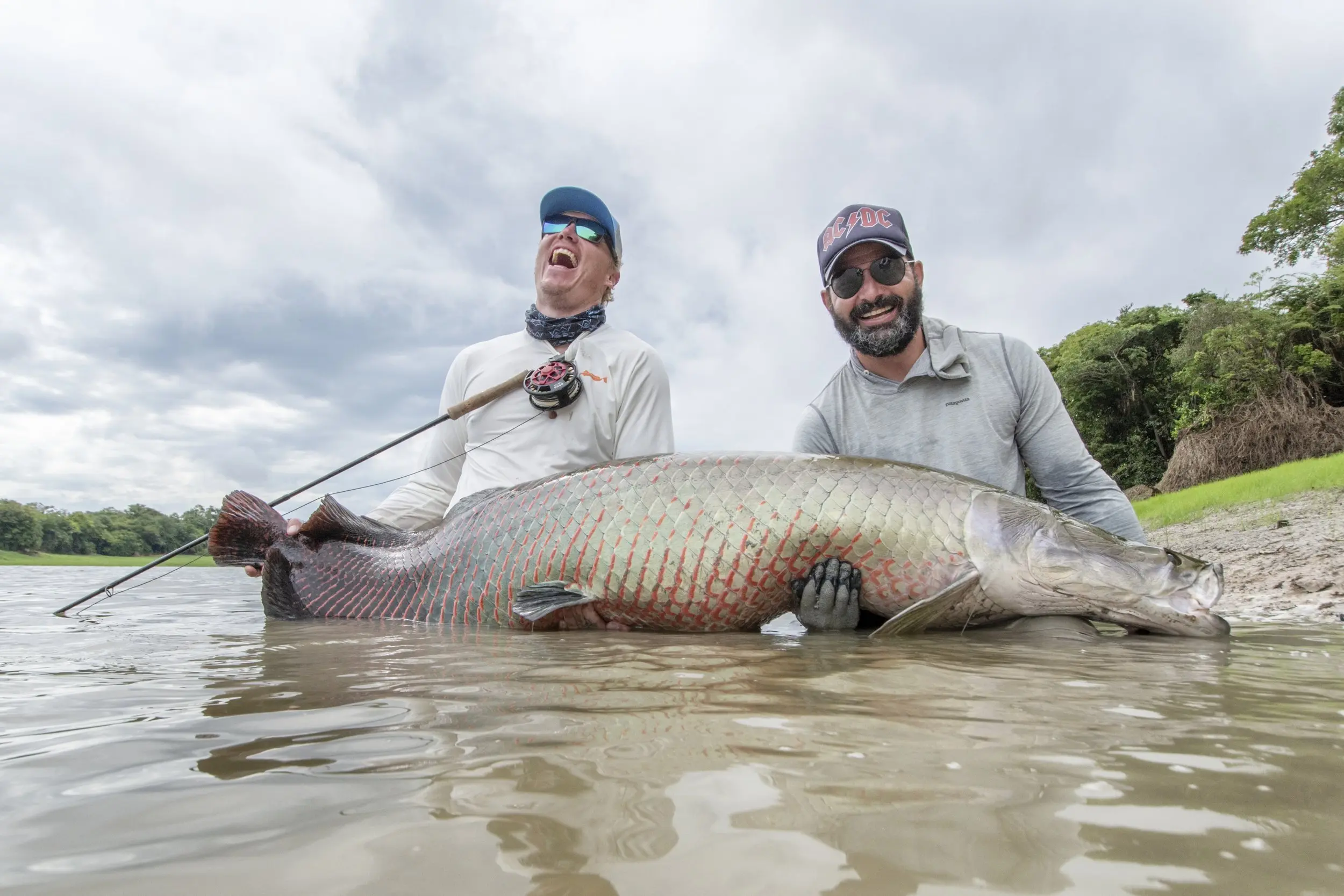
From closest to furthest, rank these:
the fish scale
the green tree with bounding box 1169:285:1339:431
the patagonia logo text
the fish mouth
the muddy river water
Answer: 1. the muddy river water
2. the fish scale
3. the patagonia logo text
4. the fish mouth
5. the green tree with bounding box 1169:285:1339:431

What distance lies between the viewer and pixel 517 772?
0.96 metres

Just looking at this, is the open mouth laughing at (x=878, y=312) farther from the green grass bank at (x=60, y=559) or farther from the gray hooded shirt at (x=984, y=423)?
the green grass bank at (x=60, y=559)

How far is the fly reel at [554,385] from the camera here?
4.17 meters

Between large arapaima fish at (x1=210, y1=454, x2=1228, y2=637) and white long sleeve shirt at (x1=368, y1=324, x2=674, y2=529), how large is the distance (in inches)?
38.2

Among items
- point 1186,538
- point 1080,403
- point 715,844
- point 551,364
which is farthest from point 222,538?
point 1080,403

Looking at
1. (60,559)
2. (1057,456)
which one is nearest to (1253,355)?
(1057,456)

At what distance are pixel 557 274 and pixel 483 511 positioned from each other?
1815 mm

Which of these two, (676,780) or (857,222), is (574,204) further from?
(676,780)

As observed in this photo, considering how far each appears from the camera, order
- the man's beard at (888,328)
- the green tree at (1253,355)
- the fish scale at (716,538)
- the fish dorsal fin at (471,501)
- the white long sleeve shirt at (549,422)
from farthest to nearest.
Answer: the green tree at (1253,355) < the white long sleeve shirt at (549,422) < the man's beard at (888,328) < the fish dorsal fin at (471,501) < the fish scale at (716,538)

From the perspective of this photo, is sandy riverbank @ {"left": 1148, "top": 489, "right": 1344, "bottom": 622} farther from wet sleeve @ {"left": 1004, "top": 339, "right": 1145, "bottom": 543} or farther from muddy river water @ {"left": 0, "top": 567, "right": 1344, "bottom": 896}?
Answer: muddy river water @ {"left": 0, "top": 567, "right": 1344, "bottom": 896}

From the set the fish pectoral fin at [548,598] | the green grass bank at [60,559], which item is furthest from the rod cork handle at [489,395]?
the green grass bank at [60,559]

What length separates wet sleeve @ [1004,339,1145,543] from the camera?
3604 millimetres

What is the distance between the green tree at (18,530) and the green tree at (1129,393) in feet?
220

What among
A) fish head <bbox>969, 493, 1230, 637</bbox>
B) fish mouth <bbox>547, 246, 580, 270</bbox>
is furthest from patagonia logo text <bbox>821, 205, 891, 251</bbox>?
fish head <bbox>969, 493, 1230, 637</bbox>
